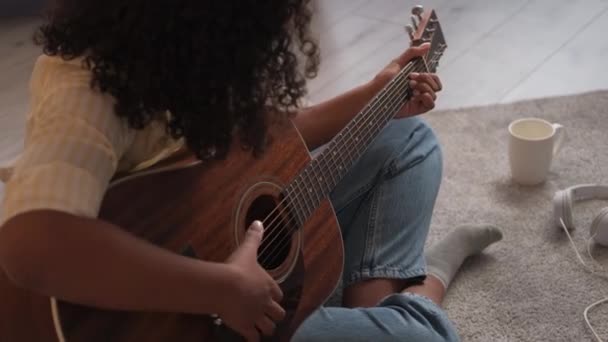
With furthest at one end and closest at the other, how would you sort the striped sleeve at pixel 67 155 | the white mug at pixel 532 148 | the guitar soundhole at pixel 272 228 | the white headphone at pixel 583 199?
the white mug at pixel 532 148, the white headphone at pixel 583 199, the guitar soundhole at pixel 272 228, the striped sleeve at pixel 67 155

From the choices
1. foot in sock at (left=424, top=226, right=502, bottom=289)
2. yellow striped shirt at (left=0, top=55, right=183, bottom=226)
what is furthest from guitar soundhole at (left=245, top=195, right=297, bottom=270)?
foot in sock at (left=424, top=226, right=502, bottom=289)

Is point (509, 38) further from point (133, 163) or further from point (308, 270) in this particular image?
point (133, 163)

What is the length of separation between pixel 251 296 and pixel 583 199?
32.7 inches

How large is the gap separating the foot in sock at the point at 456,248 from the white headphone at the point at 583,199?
0.12 metres

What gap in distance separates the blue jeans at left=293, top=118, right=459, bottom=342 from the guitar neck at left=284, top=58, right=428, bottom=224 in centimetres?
8

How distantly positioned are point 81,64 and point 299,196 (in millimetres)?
338

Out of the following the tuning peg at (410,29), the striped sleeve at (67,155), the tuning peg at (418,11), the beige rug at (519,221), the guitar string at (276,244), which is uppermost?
the striped sleeve at (67,155)

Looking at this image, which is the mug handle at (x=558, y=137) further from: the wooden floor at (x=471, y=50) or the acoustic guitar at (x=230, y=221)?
the acoustic guitar at (x=230, y=221)

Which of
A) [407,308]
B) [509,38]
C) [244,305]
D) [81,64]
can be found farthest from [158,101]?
[509,38]

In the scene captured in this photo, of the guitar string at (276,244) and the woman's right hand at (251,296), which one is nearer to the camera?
the woman's right hand at (251,296)

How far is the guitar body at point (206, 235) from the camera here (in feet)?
2.34

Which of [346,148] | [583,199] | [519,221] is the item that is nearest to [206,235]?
[346,148]

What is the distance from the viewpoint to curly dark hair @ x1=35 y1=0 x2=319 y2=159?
2.26ft

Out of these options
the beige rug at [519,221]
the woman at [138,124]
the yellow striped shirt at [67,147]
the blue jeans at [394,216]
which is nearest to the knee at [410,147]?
the blue jeans at [394,216]
